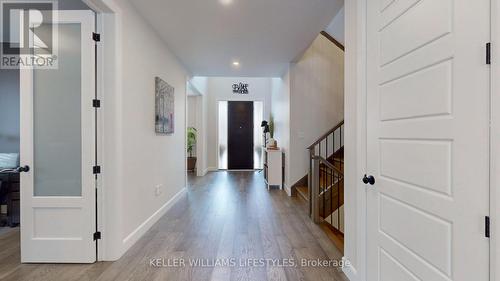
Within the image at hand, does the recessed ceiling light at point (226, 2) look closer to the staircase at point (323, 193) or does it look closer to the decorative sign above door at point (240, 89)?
Result: the staircase at point (323, 193)

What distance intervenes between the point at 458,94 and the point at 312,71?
447cm

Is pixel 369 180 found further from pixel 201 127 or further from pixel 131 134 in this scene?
pixel 201 127

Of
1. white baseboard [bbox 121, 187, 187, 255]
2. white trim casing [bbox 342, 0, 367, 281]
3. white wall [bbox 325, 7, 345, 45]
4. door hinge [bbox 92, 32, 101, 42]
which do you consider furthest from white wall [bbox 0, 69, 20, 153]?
white wall [bbox 325, 7, 345, 45]

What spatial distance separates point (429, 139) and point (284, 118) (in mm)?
4480

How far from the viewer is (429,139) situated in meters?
1.24

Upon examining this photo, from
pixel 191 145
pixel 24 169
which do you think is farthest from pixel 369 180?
pixel 191 145

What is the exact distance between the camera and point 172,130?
424 cm

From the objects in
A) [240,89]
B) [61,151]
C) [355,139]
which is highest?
[240,89]

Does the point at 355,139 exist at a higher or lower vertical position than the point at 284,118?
lower

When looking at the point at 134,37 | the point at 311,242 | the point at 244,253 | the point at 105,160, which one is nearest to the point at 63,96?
the point at 105,160

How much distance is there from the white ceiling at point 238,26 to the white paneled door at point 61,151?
86 centimetres

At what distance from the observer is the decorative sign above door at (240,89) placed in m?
8.56

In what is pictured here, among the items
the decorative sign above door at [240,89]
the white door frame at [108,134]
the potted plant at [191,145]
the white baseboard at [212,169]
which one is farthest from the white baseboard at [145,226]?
the decorative sign above door at [240,89]

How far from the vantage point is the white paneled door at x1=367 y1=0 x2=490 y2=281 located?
100cm
